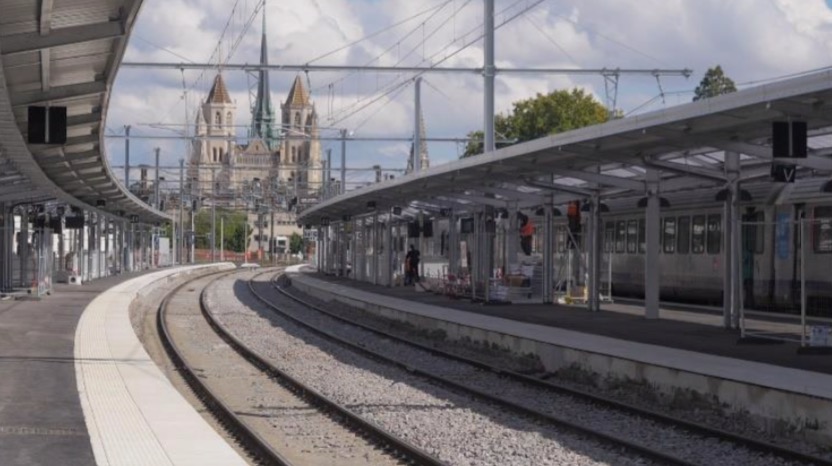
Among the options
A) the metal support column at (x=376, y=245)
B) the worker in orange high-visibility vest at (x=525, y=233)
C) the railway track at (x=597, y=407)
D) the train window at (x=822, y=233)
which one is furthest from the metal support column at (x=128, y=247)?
the train window at (x=822, y=233)

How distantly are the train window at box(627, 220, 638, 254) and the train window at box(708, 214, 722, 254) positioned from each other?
14.6 ft

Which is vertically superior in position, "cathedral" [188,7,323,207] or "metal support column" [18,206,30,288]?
"cathedral" [188,7,323,207]

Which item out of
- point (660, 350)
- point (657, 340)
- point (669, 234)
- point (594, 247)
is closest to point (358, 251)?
point (669, 234)

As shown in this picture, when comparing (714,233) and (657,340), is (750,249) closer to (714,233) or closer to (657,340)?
(714,233)

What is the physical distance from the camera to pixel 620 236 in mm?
33250

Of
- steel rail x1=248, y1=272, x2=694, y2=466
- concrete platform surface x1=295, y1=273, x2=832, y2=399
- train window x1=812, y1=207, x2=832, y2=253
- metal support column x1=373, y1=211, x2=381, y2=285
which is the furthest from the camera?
metal support column x1=373, y1=211, x2=381, y2=285

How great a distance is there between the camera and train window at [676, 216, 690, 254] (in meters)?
28.7

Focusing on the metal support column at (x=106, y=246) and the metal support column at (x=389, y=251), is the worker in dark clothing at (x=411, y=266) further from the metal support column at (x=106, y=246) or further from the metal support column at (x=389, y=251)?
the metal support column at (x=106, y=246)

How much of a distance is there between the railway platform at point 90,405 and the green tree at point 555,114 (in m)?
51.5

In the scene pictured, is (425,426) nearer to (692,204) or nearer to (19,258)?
(692,204)

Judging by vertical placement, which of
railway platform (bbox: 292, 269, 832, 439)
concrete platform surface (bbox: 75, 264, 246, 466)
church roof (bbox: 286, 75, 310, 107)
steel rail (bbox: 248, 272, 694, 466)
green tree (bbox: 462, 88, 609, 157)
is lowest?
steel rail (bbox: 248, 272, 694, 466)

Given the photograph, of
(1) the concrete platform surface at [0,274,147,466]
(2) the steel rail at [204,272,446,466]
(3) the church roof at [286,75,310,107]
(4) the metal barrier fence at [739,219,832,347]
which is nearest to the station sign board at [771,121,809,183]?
(4) the metal barrier fence at [739,219,832,347]

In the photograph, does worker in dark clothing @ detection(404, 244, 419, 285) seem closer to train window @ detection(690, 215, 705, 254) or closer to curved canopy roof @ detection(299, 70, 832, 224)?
curved canopy roof @ detection(299, 70, 832, 224)

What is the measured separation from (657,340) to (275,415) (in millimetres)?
7001
